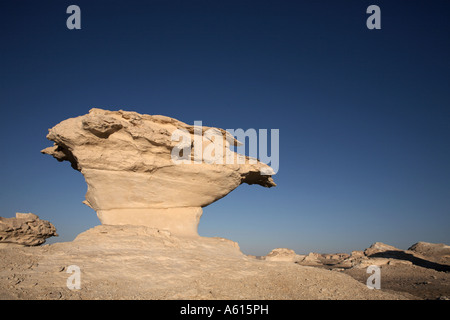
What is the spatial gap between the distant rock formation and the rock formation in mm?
2274

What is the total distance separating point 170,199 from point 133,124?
13.1ft

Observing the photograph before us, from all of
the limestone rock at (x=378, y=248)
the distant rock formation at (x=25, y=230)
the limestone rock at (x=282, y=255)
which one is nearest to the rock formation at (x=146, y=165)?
the distant rock formation at (x=25, y=230)

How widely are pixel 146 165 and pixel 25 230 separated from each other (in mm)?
5202

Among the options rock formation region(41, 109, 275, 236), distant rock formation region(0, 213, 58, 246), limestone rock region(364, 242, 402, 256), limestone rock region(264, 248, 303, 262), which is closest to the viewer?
distant rock formation region(0, 213, 58, 246)

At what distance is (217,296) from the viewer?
6.15 meters

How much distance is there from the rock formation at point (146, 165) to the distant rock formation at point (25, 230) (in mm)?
2274

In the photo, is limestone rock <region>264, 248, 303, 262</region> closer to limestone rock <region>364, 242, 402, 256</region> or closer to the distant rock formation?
limestone rock <region>364, 242, 402, 256</region>

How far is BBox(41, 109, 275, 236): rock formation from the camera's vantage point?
11.1 meters

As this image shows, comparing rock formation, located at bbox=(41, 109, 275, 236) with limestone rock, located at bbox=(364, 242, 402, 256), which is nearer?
rock formation, located at bbox=(41, 109, 275, 236)

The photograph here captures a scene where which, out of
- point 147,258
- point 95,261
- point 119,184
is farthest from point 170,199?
point 95,261

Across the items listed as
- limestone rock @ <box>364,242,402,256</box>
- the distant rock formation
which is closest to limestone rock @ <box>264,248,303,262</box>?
limestone rock @ <box>364,242,402,256</box>

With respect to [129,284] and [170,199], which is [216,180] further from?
[129,284]

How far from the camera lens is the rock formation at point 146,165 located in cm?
1107
